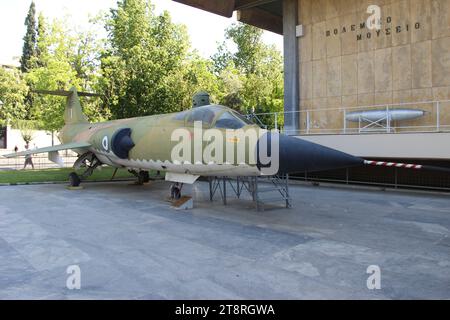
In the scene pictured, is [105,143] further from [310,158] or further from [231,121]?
[310,158]

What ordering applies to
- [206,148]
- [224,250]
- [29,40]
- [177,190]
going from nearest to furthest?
[224,250] → [206,148] → [177,190] → [29,40]

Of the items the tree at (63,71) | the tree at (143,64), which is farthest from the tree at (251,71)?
the tree at (63,71)

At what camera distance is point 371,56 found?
50.5 ft

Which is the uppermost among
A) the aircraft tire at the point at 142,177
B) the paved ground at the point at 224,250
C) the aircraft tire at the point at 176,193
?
the aircraft tire at the point at 142,177

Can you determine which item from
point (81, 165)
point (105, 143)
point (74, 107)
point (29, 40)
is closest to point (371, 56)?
point (105, 143)

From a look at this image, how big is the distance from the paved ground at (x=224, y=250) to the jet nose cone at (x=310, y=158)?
1321 millimetres

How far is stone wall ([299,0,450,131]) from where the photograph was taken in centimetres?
1377

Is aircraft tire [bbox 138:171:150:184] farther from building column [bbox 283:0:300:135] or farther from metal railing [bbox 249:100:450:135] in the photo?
building column [bbox 283:0:300:135]

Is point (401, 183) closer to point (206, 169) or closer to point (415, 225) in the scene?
point (415, 225)

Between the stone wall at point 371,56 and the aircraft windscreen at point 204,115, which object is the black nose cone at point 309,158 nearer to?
the aircraft windscreen at point 204,115

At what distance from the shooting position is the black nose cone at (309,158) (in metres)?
7.34

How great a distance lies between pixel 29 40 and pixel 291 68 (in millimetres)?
63465

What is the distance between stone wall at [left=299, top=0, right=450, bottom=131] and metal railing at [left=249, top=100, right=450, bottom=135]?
0.15 ft

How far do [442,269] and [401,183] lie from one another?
10.2 metres
